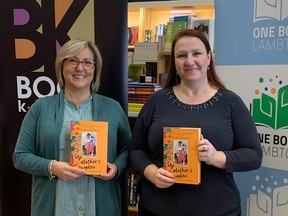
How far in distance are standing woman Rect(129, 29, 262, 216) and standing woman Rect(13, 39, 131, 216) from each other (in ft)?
0.77

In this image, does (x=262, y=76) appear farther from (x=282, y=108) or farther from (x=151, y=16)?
(x=151, y=16)

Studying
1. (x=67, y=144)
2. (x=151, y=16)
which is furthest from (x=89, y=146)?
(x=151, y=16)

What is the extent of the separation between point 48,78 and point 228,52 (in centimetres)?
113

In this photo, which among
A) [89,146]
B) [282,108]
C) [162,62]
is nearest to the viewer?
[89,146]

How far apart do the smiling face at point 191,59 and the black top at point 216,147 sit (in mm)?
129

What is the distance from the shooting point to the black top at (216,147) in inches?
63.0

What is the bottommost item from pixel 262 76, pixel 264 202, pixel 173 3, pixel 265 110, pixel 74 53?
pixel 264 202

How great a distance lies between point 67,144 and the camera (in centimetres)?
177

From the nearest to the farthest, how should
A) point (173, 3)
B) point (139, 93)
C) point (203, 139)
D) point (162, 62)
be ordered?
point (203, 139) → point (139, 93) → point (173, 3) → point (162, 62)

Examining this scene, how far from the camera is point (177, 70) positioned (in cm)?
168

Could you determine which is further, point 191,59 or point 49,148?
point 49,148

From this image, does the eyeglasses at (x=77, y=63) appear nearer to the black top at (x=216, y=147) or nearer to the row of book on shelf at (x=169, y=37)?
the black top at (x=216, y=147)

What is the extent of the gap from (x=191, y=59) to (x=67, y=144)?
721 mm

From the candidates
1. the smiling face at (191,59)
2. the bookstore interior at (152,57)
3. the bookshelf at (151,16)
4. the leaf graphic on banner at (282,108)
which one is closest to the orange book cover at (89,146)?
the smiling face at (191,59)
